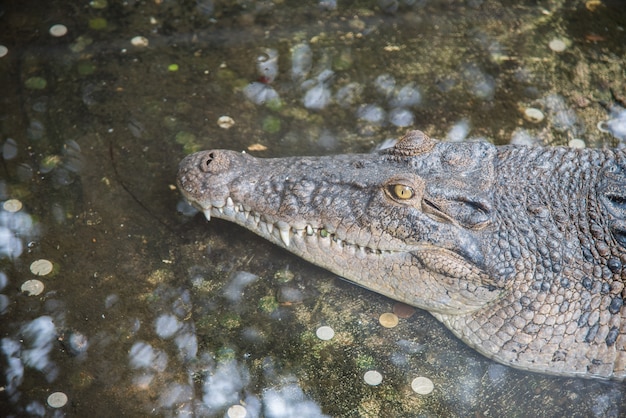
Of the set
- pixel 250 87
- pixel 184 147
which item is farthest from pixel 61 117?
pixel 250 87

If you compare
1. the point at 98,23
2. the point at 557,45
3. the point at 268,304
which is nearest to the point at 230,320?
the point at 268,304

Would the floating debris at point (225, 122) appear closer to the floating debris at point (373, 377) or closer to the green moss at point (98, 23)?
the green moss at point (98, 23)

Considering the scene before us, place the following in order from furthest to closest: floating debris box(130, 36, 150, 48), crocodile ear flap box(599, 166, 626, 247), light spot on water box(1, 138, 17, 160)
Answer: floating debris box(130, 36, 150, 48)
light spot on water box(1, 138, 17, 160)
crocodile ear flap box(599, 166, 626, 247)

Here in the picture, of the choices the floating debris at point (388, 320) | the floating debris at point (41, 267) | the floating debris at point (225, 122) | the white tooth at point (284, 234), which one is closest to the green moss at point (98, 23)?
the floating debris at point (225, 122)

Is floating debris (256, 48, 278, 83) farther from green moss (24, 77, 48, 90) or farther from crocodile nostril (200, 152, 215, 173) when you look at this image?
green moss (24, 77, 48, 90)

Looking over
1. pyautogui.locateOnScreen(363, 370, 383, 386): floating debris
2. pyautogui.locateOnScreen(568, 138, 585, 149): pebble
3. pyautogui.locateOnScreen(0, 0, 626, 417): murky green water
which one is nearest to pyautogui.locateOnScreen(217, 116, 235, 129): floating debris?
pyautogui.locateOnScreen(0, 0, 626, 417): murky green water

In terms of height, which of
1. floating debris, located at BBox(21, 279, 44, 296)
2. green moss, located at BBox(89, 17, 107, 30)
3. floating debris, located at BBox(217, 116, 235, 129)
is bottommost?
floating debris, located at BBox(21, 279, 44, 296)
